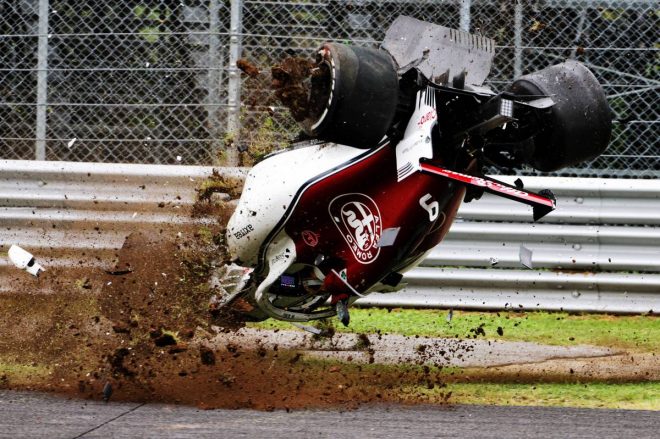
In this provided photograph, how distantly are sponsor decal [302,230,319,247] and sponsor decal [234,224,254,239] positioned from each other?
0.38 meters

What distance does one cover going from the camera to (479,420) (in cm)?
531

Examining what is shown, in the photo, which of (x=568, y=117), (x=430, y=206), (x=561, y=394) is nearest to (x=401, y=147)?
(x=430, y=206)

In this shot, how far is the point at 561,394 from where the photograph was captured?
6.32m

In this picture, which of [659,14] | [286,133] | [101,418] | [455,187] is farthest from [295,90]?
[659,14]

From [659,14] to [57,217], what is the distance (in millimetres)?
4835

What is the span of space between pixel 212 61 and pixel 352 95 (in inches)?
143

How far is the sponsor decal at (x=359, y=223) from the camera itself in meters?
5.25

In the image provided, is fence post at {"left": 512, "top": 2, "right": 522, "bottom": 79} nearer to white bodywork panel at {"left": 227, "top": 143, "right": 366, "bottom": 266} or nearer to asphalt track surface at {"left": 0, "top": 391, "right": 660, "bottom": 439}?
white bodywork panel at {"left": 227, "top": 143, "right": 366, "bottom": 266}

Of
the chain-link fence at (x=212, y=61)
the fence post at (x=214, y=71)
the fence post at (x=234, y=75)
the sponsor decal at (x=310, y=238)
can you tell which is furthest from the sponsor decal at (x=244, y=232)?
the fence post at (x=214, y=71)

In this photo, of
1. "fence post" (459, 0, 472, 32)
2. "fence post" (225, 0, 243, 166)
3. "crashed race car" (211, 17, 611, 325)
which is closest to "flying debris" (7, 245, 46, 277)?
"fence post" (225, 0, 243, 166)

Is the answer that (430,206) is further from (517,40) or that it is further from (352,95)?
(517,40)

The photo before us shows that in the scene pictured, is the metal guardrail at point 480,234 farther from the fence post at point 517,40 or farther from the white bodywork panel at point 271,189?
the white bodywork panel at point 271,189

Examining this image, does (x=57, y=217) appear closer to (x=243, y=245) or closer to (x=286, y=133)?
(x=286, y=133)

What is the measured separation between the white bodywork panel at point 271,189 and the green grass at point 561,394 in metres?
1.32
